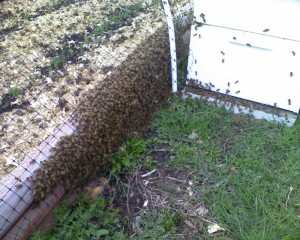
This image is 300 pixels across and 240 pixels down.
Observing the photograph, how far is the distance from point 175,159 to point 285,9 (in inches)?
52.0

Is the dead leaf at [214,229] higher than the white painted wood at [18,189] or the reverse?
the reverse

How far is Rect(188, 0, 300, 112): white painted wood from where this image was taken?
2.70 metres

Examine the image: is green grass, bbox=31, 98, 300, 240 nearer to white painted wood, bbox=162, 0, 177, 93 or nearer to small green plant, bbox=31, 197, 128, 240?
small green plant, bbox=31, 197, 128, 240

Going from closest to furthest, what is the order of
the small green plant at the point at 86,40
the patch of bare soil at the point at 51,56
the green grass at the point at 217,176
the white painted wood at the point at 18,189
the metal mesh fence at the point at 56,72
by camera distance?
1. the white painted wood at the point at 18,189
2. the metal mesh fence at the point at 56,72
3. the green grass at the point at 217,176
4. the patch of bare soil at the point at 51,56
5. the small green plant at the point at 86,40

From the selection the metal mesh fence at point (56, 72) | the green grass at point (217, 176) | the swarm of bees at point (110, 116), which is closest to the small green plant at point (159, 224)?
the green grass at point (217, 176)

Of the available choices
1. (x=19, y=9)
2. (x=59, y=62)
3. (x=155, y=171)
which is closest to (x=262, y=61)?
(x=155, y=171)

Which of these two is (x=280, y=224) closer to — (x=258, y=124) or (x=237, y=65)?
(x=258, y=124)

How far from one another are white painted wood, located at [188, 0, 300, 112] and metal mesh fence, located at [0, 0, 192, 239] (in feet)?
Answer: 1.30

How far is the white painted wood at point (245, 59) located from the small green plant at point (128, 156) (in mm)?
903

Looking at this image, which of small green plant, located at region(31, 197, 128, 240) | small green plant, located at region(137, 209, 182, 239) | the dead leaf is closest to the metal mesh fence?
small green plant, located at region(31, 197, 128, 240)

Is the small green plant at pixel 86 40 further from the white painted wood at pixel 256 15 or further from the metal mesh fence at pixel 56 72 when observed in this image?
the white painted wood at pixel 256 15

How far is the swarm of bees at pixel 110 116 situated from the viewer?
2193mm

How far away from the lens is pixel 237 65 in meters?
2.97

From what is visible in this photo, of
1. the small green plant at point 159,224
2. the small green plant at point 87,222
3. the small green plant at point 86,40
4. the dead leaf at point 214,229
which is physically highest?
the small green plant at point 86,40
